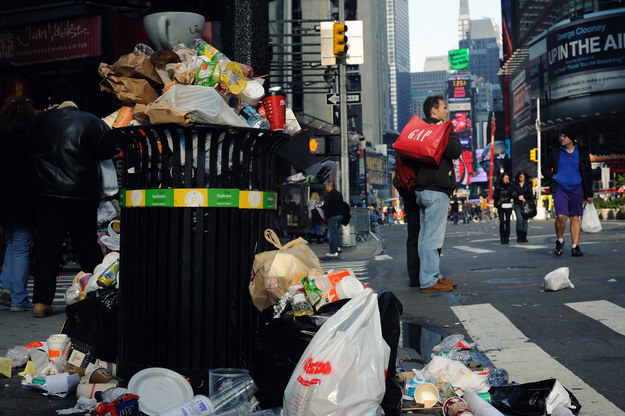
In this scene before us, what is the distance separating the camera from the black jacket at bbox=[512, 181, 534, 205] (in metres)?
17.5

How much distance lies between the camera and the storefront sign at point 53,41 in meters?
18.7

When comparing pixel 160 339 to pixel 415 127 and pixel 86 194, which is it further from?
pixel 415 127

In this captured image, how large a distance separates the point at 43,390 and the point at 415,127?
492 centimetres

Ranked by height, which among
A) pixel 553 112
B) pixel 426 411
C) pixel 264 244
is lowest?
pixel 426 411

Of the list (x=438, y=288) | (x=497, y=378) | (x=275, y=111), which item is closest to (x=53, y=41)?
(x=438, y=288)

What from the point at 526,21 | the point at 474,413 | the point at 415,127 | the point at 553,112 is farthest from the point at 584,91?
the point at 474,413

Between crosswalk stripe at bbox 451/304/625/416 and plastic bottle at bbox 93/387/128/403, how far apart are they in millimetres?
2081

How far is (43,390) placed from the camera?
4164 mm

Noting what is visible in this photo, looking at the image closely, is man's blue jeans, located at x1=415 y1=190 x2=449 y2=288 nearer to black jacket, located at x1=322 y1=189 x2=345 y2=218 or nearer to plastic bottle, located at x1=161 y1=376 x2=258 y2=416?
plastic bottle, located at x1=161 y1=376 x2=258 y2=416

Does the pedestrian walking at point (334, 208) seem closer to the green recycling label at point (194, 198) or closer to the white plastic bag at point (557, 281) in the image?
the white plastic bag at point (557, 281)

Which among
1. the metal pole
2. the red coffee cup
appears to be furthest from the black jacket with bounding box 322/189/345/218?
the red coffee cup

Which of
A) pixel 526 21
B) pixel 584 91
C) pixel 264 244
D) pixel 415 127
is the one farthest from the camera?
pixel 526 21

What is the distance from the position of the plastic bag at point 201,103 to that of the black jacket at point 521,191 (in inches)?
567

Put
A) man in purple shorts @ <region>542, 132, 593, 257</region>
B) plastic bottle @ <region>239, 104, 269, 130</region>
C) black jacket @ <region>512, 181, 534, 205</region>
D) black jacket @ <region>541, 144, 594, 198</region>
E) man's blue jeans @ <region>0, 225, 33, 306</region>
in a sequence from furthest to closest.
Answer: black jacket @ <region>512, 181, 534, 205</region>, man in purple shorts @ <region>542, 132, 593, 257</region>, black jacket @ <region>541, 144, 594, 198</region>, man's blue jeans @ <region>0, 225, 33, 306</region>, plastic bottle @ <region>239, 104, 269, 130</region>
